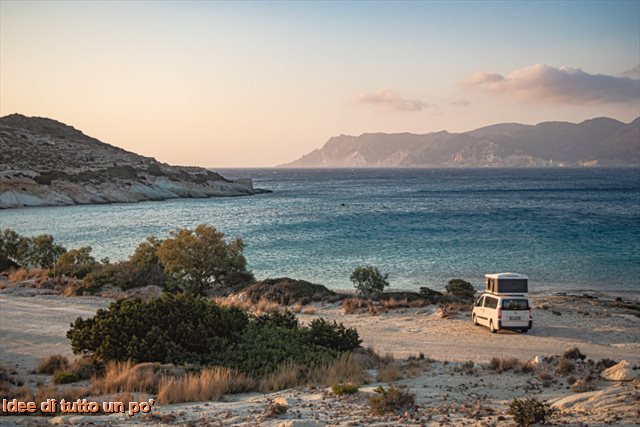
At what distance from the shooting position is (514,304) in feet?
67.1

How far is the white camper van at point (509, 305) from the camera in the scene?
20312mm

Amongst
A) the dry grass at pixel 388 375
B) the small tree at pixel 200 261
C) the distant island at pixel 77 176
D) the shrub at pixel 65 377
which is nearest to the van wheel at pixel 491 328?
the dry grass at pixel 388 375

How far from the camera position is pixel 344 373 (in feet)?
41.8

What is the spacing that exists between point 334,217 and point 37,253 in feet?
150

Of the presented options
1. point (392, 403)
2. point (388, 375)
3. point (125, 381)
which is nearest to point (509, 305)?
Result: point (388, 375)

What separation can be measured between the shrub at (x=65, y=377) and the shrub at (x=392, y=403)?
752 centimetres

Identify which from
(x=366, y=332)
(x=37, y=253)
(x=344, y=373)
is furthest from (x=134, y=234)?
(x=344, y=373)

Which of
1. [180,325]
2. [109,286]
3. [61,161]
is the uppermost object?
[61,161]

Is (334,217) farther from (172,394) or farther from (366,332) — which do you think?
(172,394)

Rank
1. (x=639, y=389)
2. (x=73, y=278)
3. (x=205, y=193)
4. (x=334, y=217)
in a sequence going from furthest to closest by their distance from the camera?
(x=205, y=193) < (x=334, y=217) < (x=73, y=278) < (x=639, y=389)

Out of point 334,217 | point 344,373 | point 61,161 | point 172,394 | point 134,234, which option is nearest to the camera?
point 172,394

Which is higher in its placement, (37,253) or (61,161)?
(61,161)

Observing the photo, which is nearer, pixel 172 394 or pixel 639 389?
pixel 639 389

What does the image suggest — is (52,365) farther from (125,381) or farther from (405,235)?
(405,235)
